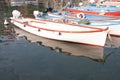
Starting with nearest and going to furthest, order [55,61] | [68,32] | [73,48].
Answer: [55,61], [73,48], [68,32]

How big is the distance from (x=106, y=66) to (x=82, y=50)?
14.7ft

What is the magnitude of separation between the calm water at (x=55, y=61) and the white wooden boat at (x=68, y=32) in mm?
591

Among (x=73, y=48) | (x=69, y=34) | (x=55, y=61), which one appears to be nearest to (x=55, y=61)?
(x=55, y=61)

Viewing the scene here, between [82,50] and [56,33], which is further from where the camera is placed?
[56,33]

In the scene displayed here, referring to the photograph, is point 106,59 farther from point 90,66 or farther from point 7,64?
point 7,64

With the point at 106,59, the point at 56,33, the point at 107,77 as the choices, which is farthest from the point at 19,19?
the point at 107,77

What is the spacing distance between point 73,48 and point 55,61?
420 cm

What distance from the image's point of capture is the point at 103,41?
875 inches

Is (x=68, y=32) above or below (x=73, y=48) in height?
above

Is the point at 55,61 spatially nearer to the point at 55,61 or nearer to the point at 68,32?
the point at 55,61

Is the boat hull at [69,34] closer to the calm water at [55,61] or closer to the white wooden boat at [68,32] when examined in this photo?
the white wooden boat at [68,32]

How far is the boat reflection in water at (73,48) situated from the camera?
2058cm

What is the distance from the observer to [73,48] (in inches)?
900

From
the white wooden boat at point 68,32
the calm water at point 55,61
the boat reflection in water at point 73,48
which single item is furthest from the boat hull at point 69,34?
the calm water at point 55,61
